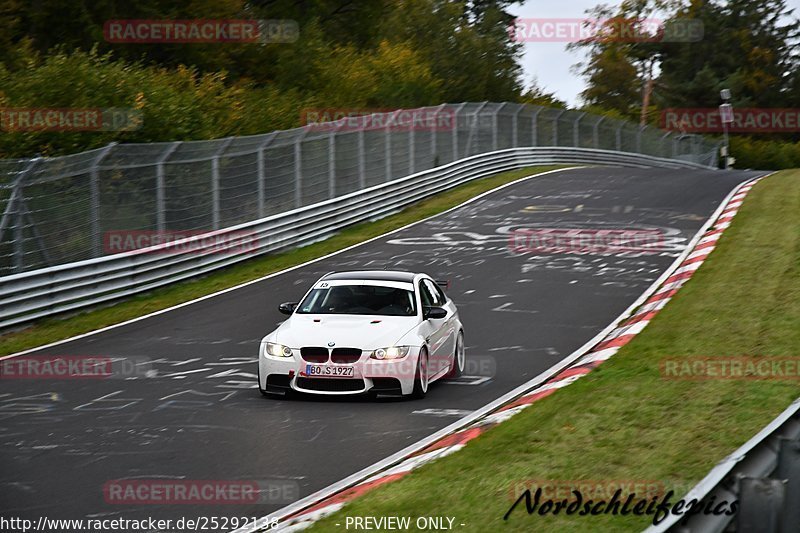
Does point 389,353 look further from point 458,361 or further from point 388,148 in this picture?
point 388,148

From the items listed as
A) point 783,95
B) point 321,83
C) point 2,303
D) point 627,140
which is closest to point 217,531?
point 2,303

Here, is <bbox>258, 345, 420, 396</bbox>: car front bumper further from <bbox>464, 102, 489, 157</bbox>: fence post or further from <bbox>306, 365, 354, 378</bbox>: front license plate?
<bbox>464, 102, 489, 157</bbox>: fence post

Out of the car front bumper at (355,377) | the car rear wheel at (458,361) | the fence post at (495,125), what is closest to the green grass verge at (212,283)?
the car front bumper at (355,377)

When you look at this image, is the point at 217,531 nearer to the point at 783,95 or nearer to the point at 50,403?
the point at 50,403

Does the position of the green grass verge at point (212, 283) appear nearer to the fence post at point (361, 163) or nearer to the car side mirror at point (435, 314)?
the fence post at point (361, 163)

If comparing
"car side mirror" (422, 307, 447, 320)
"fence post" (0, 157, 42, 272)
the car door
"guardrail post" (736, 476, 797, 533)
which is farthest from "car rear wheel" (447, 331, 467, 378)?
"guardrail post" (736, 476, 797, 533)

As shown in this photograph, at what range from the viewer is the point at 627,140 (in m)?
57.7

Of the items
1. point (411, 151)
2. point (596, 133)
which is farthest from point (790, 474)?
point (596, 133)

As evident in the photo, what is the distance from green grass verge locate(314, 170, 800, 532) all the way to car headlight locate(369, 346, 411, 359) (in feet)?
5.25

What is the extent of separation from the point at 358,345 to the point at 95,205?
31.6ft

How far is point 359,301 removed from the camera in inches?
515

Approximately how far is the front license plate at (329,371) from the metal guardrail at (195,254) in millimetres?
7281

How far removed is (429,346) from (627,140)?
155 ft

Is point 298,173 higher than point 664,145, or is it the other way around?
point 298,173
